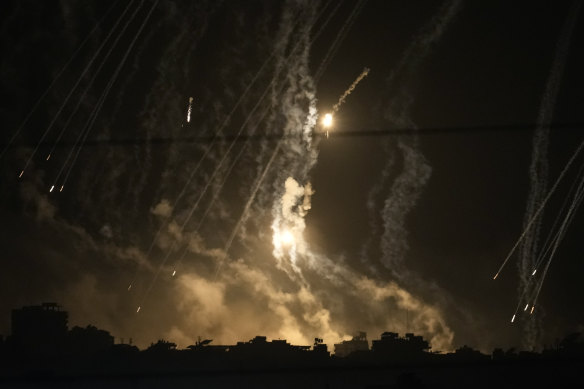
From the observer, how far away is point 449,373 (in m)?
33.0

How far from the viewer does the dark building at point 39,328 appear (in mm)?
39906

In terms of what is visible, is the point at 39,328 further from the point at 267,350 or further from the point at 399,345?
the point at 399,345

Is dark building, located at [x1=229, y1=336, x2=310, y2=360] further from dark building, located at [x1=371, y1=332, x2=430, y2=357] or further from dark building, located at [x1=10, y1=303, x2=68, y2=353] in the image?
dark building, located at [x1=10, y1=303, x2=68, y2=353]

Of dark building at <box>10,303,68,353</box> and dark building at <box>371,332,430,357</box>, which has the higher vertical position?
dark building at <box>10,303,68,353</box>

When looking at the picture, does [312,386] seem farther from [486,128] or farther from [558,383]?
[486,128]

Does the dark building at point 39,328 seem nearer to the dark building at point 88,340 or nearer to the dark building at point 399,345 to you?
the dark building at point 88,340

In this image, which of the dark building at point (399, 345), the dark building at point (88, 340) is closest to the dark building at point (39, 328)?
the dark building at point (88, 340)

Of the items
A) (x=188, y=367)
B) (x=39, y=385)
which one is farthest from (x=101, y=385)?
(x=188, y=367)

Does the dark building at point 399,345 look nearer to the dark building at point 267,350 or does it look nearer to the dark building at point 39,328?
the dark building at point 267,350

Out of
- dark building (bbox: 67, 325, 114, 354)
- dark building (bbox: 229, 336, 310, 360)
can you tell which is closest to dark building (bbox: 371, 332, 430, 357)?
dark building (bbox: 229, 336, 310, 360)

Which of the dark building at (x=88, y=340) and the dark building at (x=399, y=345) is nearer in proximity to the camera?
the dark building at (x=399, y=345)

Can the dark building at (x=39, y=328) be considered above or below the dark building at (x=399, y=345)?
above

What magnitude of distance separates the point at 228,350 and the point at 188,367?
13.6ft

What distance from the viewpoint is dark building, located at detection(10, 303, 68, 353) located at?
39.9 meters
